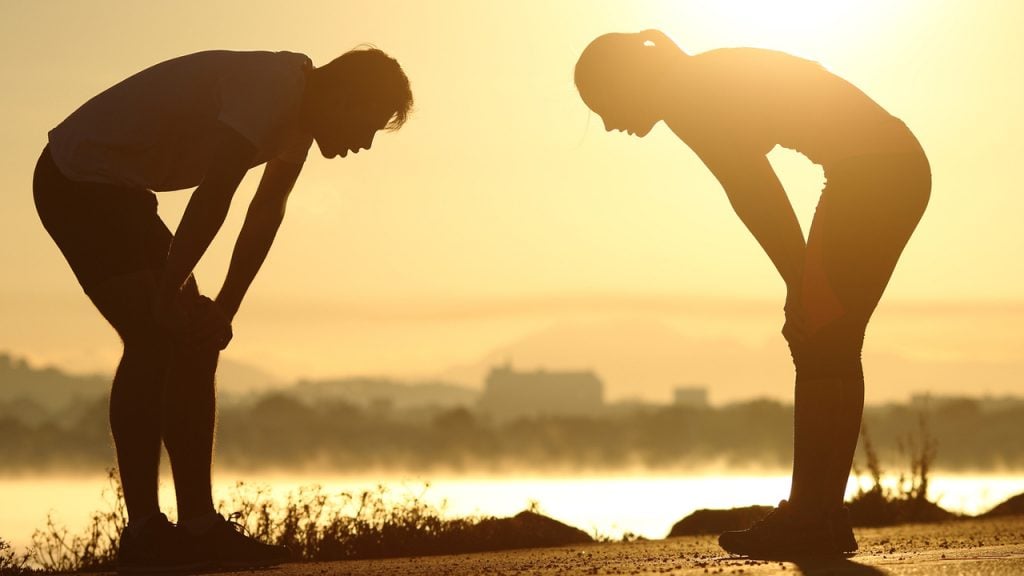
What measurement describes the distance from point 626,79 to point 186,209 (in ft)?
5.25

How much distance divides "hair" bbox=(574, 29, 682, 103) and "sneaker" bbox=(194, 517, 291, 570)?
2018 mm

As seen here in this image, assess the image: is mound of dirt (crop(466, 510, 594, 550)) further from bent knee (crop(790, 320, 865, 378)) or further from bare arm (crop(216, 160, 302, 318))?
bent knee (crop(790, 320, 865, 378))

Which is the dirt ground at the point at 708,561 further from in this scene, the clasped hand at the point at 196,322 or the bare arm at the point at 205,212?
the bare arm at the point at 205,212

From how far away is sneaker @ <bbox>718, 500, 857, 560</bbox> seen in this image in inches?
179

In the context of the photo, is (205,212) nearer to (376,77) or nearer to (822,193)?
(376,77)

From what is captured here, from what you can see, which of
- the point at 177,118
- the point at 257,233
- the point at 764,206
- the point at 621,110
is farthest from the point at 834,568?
the point at 177,118

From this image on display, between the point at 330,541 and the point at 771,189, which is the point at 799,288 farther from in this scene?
the point at 330,541

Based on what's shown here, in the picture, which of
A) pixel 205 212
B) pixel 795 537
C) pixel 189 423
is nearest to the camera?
pixel 205 212

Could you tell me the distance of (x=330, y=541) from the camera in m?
6.94

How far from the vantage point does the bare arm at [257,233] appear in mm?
5012

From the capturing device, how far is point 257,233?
5.01m

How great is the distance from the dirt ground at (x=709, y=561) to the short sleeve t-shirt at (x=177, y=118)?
146 cm

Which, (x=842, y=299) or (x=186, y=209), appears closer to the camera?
A: (x=186, y=209)

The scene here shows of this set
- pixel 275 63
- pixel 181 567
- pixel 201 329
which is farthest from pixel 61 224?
pixel 181 567
